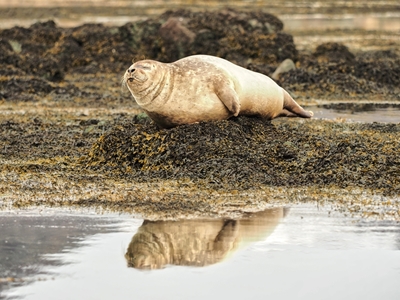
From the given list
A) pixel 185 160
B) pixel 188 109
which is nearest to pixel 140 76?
pixel 188 109

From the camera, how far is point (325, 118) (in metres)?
14.3

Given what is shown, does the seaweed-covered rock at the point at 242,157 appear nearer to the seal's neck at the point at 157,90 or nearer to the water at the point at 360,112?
the seal's neck at the point at 157,90

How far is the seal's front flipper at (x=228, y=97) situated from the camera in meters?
10.1

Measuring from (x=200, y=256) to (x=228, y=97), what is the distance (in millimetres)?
4070

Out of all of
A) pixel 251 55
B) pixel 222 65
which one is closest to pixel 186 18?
pixel 251 55

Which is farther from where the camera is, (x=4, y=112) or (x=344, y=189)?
(x=4, y=112)

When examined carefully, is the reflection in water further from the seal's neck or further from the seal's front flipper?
the seal's neck

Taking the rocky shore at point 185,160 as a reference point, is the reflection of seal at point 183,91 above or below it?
above

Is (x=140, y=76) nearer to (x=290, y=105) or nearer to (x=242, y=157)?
(x=242, y=157)

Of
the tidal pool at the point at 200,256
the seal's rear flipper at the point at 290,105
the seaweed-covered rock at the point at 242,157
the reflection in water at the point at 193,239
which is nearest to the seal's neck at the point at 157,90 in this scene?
the seaweed-covered rock at the point at 242,157

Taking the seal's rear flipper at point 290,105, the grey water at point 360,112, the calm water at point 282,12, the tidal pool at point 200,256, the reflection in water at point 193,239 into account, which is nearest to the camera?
the tidal pool at point 200,256

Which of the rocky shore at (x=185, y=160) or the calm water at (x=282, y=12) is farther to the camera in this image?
the calm water at (x=282, y=12)

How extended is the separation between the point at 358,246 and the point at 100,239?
185 centimetres

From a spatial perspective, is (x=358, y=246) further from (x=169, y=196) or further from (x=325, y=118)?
(x=325, y=118)
